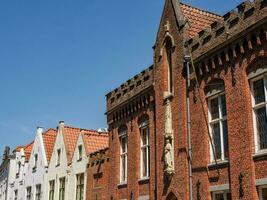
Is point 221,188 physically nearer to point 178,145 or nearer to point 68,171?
point 178,145

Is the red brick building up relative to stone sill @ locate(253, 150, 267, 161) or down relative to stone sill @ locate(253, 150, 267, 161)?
up

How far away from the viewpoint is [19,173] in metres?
44.4

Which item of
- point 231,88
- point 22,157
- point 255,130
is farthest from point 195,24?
point 22,157

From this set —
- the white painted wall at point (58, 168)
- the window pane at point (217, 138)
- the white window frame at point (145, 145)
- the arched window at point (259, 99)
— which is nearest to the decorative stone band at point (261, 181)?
the arched window at point (259, 99)

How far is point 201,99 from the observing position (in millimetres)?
18812

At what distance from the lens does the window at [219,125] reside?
17766 mm

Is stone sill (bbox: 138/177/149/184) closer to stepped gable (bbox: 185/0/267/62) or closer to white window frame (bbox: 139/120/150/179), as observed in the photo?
white window frame (bbox: 139/120/150/179)

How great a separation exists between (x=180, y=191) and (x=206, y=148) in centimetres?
241

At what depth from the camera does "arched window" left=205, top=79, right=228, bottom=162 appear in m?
17.8

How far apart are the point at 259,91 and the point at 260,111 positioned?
75cm

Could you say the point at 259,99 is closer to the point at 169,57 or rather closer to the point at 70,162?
the point at 169,57

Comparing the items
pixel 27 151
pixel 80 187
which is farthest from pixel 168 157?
pixel 27 151

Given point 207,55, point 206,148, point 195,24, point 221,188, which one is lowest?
point 221,188

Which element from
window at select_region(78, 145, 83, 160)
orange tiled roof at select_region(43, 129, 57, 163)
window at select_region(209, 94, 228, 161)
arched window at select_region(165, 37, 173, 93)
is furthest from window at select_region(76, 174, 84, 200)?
window at select_region(209, 94, 228, 161)
